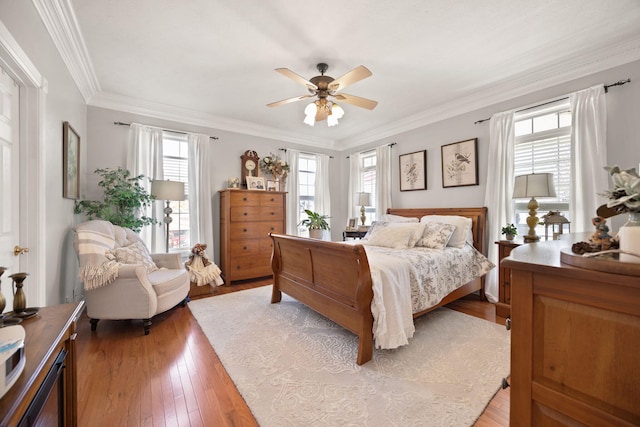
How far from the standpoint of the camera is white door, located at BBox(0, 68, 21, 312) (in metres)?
1.66

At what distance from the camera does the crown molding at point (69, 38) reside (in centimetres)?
200

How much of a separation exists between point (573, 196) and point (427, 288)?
75.2 inches

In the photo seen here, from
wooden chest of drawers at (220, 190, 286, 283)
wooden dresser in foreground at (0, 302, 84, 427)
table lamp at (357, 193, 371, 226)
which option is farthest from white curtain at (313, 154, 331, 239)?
wooden dresser in foreground at (0, 302, 84, 427)

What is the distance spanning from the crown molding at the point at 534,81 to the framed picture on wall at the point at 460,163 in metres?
0.49

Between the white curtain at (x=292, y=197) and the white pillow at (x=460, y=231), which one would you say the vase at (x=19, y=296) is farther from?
the white curtain at (x=292, y=197)

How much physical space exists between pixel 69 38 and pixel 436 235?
4.20 metres

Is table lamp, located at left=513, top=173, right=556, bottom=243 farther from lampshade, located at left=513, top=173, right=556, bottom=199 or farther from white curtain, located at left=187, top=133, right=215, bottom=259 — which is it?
white curtain, located at left=187, top=133, right=215, bottom=259

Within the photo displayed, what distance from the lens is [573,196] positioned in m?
2.81

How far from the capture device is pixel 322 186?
573 cm

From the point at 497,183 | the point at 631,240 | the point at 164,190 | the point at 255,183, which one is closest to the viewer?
the point at 631,240

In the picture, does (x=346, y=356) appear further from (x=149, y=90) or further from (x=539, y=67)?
(x=149, y=90)

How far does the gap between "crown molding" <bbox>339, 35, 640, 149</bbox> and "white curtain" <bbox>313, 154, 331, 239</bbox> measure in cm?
169

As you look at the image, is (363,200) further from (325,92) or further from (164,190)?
(164,190)

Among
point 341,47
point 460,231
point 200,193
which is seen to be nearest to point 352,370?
point 460,231
